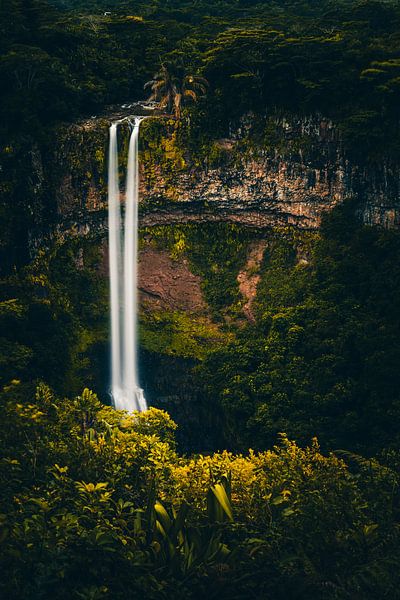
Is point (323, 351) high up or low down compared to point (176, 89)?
→ down

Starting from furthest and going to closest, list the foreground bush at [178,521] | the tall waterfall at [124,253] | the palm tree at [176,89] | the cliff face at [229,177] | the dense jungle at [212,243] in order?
the palm tree at [176,89] < the tall waterfall at [124,253] < the cliff face at [229,177] < the dense jungle at [212,243] < the foreground bush at [178,521]

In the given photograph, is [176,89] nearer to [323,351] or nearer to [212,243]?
[212,243]

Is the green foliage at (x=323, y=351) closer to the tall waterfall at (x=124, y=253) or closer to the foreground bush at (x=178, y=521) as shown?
the tall waterfall at (x=124, y=253)

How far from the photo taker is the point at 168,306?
43344mm

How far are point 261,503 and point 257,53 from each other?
78.2 feet

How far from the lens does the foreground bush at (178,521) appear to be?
65.0 ft

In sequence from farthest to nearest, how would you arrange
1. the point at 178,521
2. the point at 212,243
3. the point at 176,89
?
1. the point at 212,243
2. the point at 176,89
3. the point at 178,521

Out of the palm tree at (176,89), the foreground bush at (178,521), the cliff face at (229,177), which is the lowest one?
the foreground bush at (178,521)

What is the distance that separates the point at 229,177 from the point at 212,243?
3.29 meters

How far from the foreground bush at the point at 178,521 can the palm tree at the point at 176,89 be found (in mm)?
19902

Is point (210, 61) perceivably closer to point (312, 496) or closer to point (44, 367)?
point (44, 367)

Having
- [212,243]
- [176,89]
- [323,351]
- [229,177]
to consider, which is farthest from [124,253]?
[323,351]

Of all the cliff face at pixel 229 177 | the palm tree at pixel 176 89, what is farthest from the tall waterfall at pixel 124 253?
the palm tree at pixel 176 89

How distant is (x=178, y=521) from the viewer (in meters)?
22.5
